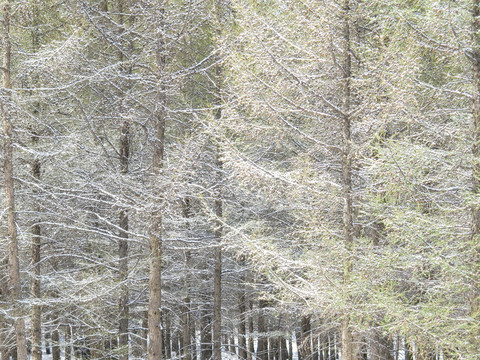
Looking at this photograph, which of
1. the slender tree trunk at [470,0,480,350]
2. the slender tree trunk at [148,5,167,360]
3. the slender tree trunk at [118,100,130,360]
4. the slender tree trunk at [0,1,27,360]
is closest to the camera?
the slender tree trunk at [470,0,480,350]

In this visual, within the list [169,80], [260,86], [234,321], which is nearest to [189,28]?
[169,80]

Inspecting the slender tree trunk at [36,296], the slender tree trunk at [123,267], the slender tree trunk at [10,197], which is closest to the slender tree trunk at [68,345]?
the slender tree trunk at [36,296]

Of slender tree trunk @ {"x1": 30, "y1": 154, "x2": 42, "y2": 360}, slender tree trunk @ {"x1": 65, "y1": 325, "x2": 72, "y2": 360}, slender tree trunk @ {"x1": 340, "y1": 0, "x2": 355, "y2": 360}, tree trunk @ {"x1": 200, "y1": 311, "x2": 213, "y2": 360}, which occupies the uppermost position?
slender tree trunk @ {"x1": 340, "y1": 0, "x2": 355, "y2": 360}

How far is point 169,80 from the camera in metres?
9.23

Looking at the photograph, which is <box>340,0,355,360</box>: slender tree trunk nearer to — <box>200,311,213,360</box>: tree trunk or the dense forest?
the dense forest

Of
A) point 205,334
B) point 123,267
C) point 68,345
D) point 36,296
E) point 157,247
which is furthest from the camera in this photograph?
point 205,334

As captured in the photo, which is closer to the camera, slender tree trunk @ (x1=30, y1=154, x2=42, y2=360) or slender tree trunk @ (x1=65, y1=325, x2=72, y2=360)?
slender tree trunk @ (x1=30, y1=154, x2=42, y2=360)

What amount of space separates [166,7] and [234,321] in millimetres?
12318

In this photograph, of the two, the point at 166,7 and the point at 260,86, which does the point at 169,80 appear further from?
the point at 260,86

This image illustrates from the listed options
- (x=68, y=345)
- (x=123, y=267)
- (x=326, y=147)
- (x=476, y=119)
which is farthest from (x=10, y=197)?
(x=476, y=119)

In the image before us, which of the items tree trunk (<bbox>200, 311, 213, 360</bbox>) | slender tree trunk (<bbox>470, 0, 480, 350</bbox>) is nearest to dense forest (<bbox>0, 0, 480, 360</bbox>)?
slender tree trunk (<bbox>470, 0, 480, 350</bbox>)

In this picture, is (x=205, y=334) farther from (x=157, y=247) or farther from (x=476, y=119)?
(x=476, y=119)

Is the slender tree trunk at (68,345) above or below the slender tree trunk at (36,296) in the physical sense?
below

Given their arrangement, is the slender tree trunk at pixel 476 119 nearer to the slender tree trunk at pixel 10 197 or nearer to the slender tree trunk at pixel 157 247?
the slender tree trunk at pixel 157 247
